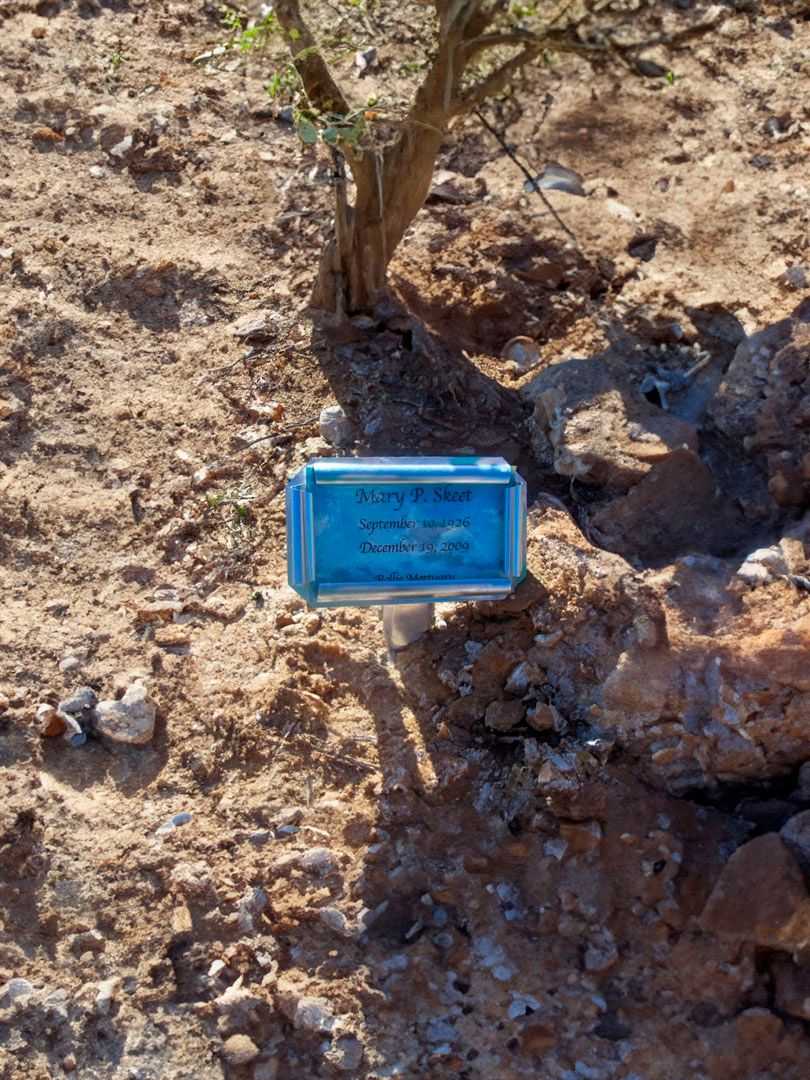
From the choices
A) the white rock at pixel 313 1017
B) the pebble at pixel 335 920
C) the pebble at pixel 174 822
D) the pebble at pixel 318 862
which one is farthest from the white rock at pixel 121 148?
the white rock at pixel 313 1017

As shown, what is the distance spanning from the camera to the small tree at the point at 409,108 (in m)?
3.27

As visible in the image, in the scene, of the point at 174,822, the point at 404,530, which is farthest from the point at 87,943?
the point at 404,530

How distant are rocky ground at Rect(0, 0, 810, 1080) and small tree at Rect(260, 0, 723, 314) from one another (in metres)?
0.21

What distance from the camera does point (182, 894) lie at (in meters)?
2.47

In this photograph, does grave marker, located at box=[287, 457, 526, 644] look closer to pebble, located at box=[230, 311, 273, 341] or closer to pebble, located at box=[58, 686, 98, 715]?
pebble, located at box=[58, 686, 98, 715]

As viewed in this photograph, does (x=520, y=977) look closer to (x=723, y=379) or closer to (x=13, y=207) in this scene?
(x=723, y=379)

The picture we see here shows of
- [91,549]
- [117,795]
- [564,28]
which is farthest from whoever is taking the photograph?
[564,28]

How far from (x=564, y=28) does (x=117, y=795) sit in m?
2.28

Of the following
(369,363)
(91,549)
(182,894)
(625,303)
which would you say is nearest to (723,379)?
(625,303)

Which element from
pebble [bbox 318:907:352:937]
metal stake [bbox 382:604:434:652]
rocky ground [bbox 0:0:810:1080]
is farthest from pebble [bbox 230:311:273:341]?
pebble [bbox 318:907:352:937]

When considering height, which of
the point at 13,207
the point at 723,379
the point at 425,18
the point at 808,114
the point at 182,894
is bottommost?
the point at 182,894

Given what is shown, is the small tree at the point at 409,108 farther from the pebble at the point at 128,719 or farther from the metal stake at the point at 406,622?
the pebble at the point at 128,719

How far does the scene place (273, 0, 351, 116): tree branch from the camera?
335 cm

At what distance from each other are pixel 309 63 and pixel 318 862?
2.13m
